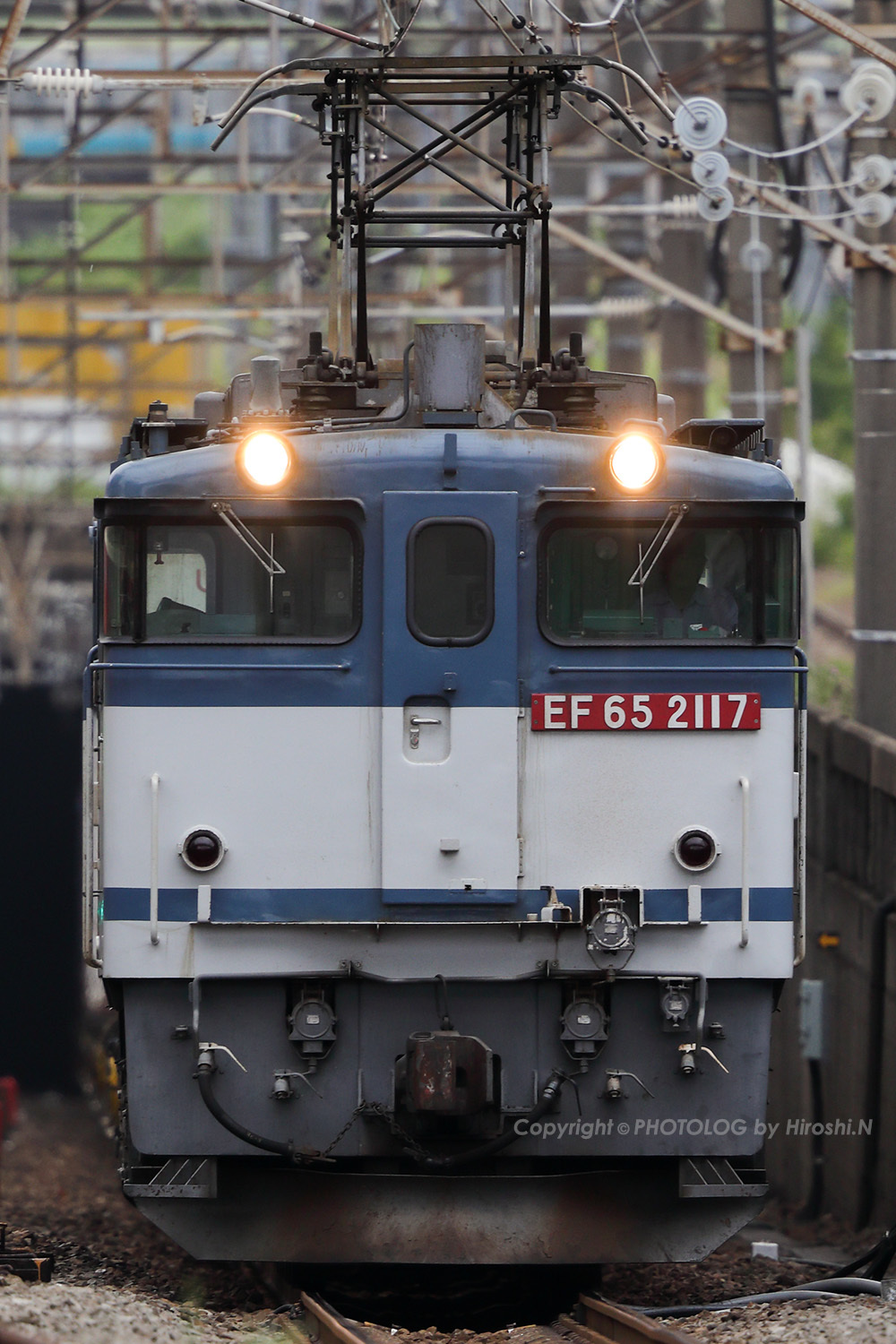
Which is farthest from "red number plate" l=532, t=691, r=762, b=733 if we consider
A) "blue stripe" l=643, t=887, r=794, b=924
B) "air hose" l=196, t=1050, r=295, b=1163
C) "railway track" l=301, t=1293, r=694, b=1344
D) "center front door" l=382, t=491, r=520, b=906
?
"railway track" l=301, t=1293, r=694, b=1344

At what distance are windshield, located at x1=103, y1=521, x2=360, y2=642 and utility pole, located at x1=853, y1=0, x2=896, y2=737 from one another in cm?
620

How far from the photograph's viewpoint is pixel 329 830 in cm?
838

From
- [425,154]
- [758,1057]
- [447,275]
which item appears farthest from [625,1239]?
[447,275]

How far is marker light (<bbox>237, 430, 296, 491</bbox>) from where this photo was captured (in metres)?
8.42

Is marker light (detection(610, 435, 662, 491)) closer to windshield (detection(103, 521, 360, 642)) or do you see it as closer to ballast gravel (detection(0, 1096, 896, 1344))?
windshield (detection(103, 521, 360, 642))

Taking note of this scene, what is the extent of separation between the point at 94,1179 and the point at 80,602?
18976 millimetres

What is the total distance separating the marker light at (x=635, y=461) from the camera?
27.6 ft

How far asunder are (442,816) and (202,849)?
95 cm

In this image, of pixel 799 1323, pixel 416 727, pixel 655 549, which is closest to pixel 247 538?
pixel 416 727

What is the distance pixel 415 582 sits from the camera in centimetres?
845

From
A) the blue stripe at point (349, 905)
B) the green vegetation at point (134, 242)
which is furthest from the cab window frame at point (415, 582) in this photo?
the green vegetation at point (134, 242)

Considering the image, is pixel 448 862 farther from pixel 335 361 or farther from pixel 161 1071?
pixel 335 361

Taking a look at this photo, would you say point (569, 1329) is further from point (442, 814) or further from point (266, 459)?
point (266, 459)

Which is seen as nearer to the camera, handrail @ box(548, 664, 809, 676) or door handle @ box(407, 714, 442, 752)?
door handle @ box(407, 714, 442, 752)
